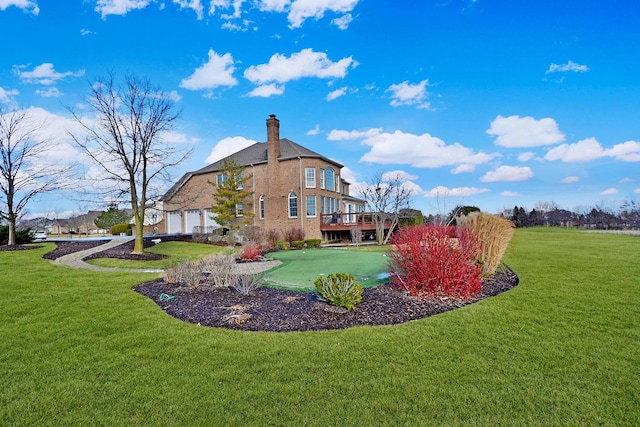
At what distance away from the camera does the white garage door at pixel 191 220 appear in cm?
3062

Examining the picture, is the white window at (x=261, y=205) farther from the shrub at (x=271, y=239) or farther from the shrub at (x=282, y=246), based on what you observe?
the shrub at (x=282, y=246)

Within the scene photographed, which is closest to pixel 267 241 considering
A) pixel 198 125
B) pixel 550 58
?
pixel 198 125

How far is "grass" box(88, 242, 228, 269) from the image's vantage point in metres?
12.4

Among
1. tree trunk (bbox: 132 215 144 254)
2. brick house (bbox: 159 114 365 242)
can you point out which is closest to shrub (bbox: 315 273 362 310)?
tree trunk (bbox: 132 215 144 254)

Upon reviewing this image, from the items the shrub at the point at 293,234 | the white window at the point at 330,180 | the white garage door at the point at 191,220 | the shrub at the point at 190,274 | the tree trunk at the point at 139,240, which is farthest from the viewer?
the white garage door at the point at 191,220

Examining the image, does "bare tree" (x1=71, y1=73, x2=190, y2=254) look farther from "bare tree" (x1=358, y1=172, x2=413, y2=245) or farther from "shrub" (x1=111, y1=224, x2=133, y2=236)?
"shrub" (x1=111, y1=224, x2=133, y2=236)

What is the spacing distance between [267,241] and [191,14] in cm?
1304

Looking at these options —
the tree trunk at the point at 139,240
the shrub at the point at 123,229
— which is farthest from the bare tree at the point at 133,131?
the shrub at the point at 123,229

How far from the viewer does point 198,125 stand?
54.0ft

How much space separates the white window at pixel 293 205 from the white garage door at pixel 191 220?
10339mm

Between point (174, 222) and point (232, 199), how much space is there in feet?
34.7

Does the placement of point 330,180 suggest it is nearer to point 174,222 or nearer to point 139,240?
point 139,240

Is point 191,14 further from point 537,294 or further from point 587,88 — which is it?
point 587,88

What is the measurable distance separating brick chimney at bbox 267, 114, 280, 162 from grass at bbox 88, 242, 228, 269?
888 centimetres
